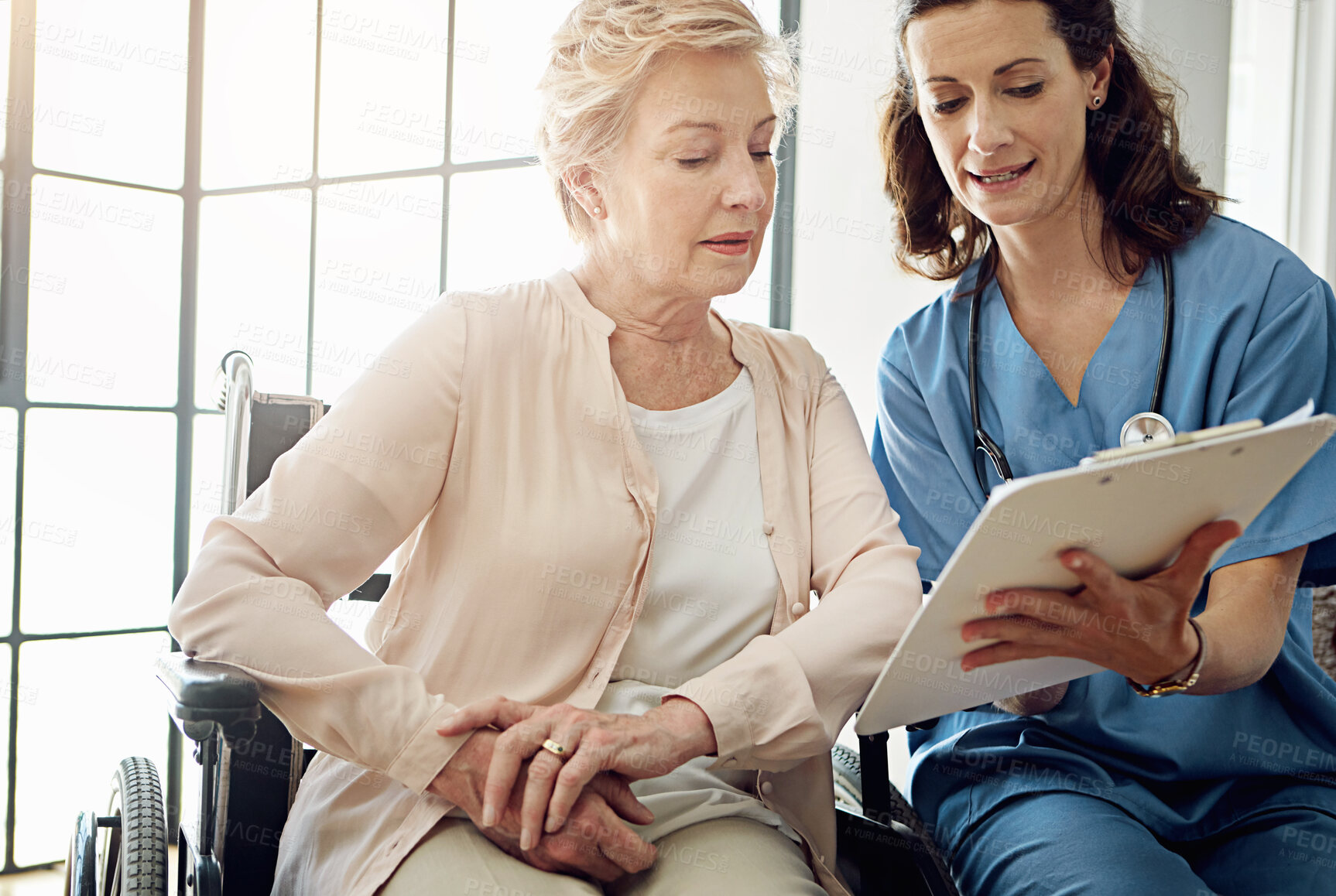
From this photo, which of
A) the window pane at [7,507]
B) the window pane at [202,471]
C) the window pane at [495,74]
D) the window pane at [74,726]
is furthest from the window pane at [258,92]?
the window pane at [74,726]

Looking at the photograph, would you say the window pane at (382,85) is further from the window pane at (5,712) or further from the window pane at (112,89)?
the window pane at (5,712)

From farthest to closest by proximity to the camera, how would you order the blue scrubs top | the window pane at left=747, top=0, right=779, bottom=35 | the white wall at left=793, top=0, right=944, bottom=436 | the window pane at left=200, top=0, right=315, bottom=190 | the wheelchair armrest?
the window pane at left=747, top=0, right=779, bottom=35, the white wall at left=793, top=0, right=944, bottom=436, the window pane at left=200, top=0, right=315, bottom=190, the blue scrubs top, the wheelchair armrest

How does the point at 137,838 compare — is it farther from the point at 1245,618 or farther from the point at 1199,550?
the point at 1245,618

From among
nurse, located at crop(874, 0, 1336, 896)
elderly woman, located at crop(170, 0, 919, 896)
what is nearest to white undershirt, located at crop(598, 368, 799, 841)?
elderly woman, located at crop(170, 0, 919, 896)

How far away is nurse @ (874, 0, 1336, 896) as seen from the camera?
3.62ft

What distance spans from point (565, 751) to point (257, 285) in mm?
1929

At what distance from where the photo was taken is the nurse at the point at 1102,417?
1103 millimetres

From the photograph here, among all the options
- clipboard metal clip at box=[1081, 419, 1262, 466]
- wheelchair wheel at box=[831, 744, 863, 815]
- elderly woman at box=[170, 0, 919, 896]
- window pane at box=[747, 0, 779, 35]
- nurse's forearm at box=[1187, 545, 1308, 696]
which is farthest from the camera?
window pane at box=[747, 0, 779, 35]

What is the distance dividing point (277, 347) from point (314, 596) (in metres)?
1.63

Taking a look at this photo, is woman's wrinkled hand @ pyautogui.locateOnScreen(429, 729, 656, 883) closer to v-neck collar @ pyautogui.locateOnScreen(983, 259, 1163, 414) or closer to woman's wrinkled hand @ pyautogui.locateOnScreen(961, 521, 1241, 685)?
woman's wrinkled hand @ pyautogui.locateOnScreen(961, 521, 1241, 685)

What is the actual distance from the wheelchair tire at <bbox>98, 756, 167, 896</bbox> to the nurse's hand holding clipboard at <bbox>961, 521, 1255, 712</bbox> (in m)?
0.82

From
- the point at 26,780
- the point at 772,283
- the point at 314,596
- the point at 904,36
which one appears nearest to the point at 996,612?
the point at 314,596

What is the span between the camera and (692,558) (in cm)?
117

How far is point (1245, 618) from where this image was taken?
43.8 inches
